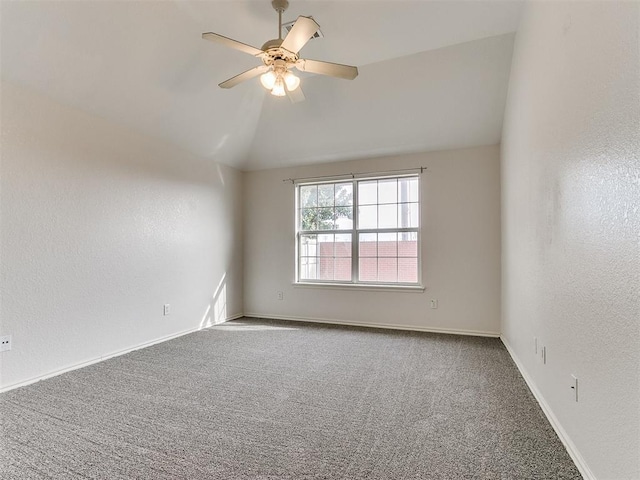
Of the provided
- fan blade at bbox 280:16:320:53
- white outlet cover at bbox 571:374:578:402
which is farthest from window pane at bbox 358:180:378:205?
white outlet cover at bbox 571:374:578:402

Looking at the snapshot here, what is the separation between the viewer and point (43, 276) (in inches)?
102

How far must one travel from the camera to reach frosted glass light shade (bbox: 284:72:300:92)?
2246 millimetres

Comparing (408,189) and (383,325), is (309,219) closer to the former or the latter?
(408,189)

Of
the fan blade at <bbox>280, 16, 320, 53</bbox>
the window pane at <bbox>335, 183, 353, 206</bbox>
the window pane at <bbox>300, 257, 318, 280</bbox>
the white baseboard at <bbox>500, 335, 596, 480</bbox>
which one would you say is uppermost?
the fan blade at <bbox>280, 16, 320, 53</bbox>

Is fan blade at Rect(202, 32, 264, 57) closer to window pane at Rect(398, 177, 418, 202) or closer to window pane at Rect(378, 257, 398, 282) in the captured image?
window pane at Rect(398, 177, 418, 202)

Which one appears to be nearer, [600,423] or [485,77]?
[600,423]

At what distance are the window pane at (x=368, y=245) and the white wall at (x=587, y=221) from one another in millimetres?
2159

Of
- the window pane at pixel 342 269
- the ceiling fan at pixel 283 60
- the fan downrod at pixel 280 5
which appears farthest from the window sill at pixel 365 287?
the fan downrod at pixel 280 5

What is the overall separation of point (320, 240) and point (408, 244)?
1273mm

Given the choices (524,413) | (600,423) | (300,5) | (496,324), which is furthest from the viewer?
(496,324)

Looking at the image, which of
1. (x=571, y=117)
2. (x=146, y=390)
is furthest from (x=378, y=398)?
(x=571, y=117)

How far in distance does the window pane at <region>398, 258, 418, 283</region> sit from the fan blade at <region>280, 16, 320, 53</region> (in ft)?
9.63

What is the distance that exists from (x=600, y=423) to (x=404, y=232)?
10.1 feet

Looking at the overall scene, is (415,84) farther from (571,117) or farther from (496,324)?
(496,324)
